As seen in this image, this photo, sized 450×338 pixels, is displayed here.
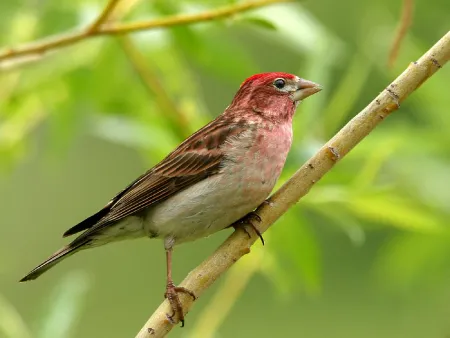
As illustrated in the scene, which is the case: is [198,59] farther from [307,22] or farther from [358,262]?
[358,262]

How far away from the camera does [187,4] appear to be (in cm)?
468

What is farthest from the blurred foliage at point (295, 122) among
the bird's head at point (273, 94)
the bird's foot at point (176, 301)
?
the bird's foot at point (176, 301)

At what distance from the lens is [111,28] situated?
4105mm

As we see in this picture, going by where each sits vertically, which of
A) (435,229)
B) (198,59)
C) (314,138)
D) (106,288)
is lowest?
(435,229)

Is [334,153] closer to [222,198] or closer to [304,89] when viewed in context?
[222,198]

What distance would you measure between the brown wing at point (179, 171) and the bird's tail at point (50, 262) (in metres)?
0.18

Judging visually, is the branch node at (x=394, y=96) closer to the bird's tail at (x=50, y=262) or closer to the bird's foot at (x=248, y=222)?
the bird's foot at (x=248, y=222)

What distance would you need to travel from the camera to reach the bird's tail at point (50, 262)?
447 centimetres

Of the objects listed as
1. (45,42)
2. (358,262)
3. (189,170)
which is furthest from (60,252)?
(358,262)

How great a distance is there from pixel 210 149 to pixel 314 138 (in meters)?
0.48

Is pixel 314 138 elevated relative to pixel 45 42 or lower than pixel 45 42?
lower

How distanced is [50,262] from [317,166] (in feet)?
4.70

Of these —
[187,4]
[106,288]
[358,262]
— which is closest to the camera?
[187,4]

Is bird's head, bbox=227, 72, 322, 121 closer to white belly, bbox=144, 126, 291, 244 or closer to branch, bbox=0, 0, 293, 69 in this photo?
white belly, bbox=144, 126, 291, 244
